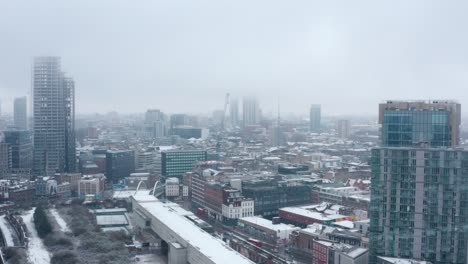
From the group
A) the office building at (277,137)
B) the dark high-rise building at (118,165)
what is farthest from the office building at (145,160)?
the office building at (277,137)

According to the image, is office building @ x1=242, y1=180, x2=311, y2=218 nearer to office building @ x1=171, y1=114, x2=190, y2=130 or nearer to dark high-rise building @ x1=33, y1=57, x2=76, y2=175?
dark high-rise building @ x1=33, y1=57, x2=76, y2=175

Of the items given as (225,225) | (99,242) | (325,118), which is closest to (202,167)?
(225,225)

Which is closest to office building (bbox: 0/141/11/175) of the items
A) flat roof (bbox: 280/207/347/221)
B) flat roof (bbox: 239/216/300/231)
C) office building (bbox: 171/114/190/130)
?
flat roof (bbox: 239/216/300/231)

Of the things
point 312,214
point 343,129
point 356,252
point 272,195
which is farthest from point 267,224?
point 343,129

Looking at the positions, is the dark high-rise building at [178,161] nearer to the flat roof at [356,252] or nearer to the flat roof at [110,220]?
the flat roof at [110,220]

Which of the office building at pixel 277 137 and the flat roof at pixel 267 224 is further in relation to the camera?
the office building at pixel 277 137
